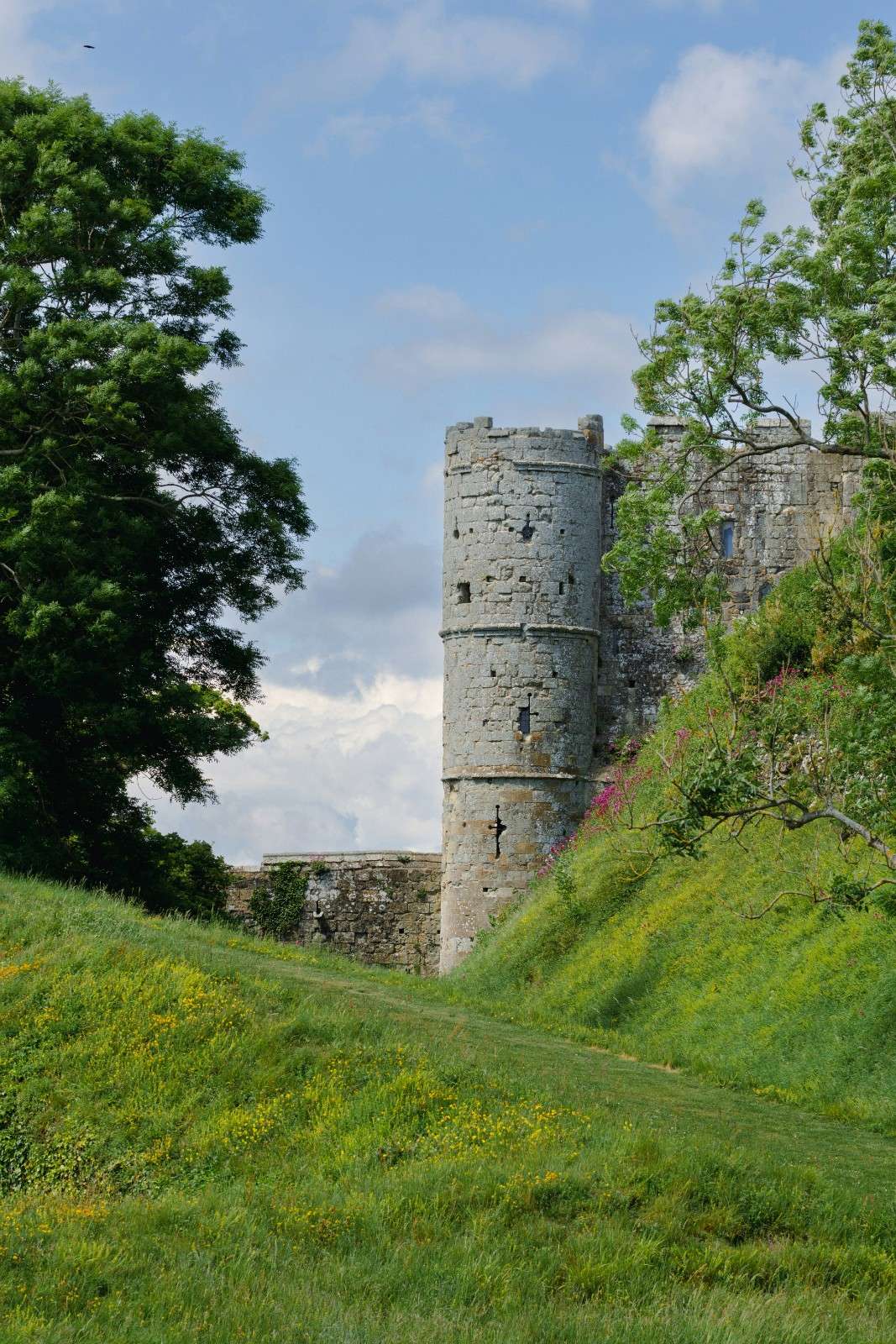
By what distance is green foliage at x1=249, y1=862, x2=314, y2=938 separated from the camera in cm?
3303

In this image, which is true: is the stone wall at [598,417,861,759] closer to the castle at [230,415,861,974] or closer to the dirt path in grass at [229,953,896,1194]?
the castle at [230,415,861,974]

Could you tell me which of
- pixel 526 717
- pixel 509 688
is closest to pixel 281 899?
pixel 526 717

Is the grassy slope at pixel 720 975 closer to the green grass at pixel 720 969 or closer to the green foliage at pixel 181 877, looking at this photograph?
the green grass at pixel 720 969

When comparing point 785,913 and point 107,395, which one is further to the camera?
point 107,395

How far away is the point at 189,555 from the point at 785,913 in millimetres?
10984

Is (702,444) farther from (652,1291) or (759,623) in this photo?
(759,623)

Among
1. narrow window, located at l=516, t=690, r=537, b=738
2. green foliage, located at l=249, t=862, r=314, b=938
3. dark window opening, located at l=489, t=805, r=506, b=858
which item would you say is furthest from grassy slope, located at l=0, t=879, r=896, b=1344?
green foliage, located at l=249, t=862, r=314, b=938

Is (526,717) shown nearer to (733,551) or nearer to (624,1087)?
(733,551)

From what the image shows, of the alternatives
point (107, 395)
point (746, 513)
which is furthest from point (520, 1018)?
point (746, 513)

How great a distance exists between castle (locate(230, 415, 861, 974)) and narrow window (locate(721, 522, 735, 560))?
2.18 meters

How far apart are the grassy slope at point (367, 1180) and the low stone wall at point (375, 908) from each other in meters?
15.4

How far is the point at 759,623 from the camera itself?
27.3 m

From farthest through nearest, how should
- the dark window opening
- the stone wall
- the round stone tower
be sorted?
1. the stone wall
2. the round stone tower
3. the dark window opening

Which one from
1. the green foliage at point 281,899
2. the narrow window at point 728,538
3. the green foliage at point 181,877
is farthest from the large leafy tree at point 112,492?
the narrow window at point 728,538
